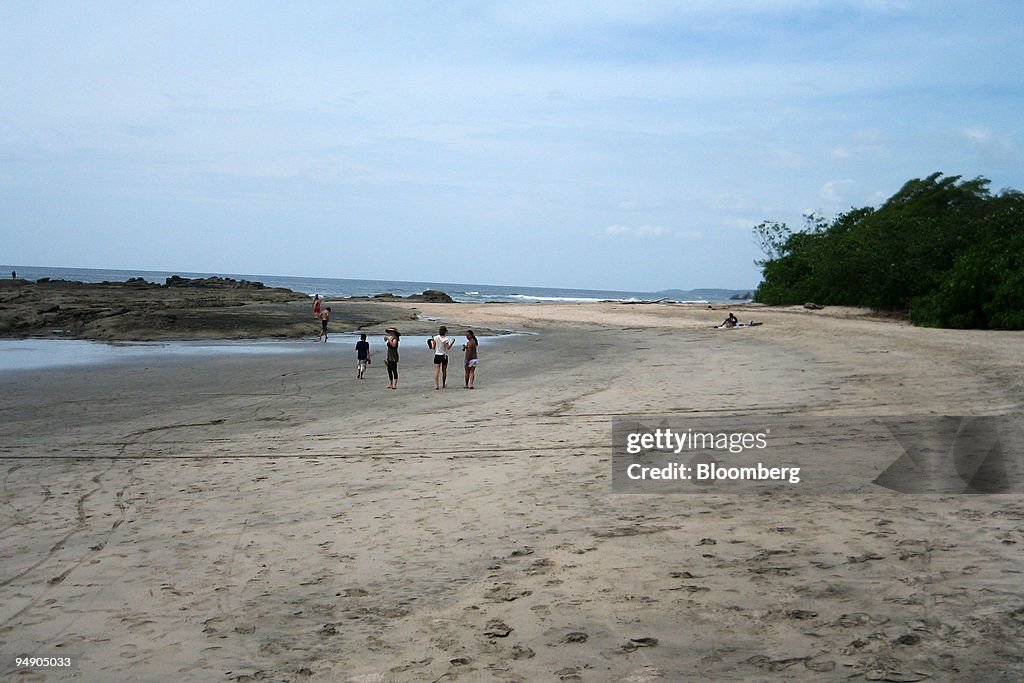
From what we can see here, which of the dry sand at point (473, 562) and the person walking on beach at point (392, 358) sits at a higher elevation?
the person walking on beach at point (392, 358)

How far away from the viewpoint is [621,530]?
21.3 ft

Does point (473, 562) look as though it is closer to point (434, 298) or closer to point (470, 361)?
point (470, 361)

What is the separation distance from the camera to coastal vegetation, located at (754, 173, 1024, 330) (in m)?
27.9

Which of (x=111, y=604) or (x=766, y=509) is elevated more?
(x=766, y=509)

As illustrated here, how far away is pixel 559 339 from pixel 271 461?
835 inches

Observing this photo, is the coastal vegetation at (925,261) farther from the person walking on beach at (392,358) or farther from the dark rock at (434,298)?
the dark rock at (434,298)

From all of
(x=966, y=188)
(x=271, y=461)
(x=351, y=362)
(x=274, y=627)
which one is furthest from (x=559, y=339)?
(x=966, y=188)

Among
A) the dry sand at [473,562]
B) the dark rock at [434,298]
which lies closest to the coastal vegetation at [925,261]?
the dry sand at [473,562]

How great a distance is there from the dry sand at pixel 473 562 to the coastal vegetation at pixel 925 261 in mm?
17574

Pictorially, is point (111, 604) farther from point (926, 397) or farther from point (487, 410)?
point (926, 397)

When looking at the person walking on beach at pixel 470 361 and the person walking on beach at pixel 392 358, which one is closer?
the person walking on beach at pixel 470 361

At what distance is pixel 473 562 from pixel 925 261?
33445 millimetres

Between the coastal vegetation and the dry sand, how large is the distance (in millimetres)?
17574

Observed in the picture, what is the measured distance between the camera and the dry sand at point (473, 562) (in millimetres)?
4566
